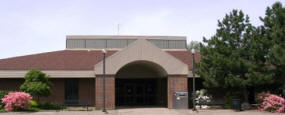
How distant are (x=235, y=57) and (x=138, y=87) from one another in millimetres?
10791

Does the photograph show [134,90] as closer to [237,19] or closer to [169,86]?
[169,86]

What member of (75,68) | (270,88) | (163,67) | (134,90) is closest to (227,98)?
(270,88)

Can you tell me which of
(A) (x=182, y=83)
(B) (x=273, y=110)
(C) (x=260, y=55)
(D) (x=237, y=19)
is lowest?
(B) (x=273, y=110)

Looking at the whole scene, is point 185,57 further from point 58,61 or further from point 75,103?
point 58,61

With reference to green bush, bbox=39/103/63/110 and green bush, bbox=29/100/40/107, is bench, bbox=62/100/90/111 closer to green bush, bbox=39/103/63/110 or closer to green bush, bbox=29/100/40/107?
green bush, bbox=39/103/63/110

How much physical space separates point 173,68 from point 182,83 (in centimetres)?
134

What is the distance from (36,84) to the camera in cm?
2505

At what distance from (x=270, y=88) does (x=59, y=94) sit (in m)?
17.0

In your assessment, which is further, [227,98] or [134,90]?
[134,90]

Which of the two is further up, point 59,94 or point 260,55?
point 260,55

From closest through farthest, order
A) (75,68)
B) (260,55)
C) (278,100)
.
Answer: (278,100)
(260,55)
(75,68)

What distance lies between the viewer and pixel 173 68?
2594 cm

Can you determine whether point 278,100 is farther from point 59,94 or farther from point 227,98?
point 59,94

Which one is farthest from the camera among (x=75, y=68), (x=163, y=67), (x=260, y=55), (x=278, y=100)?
(x=75, y=68)
